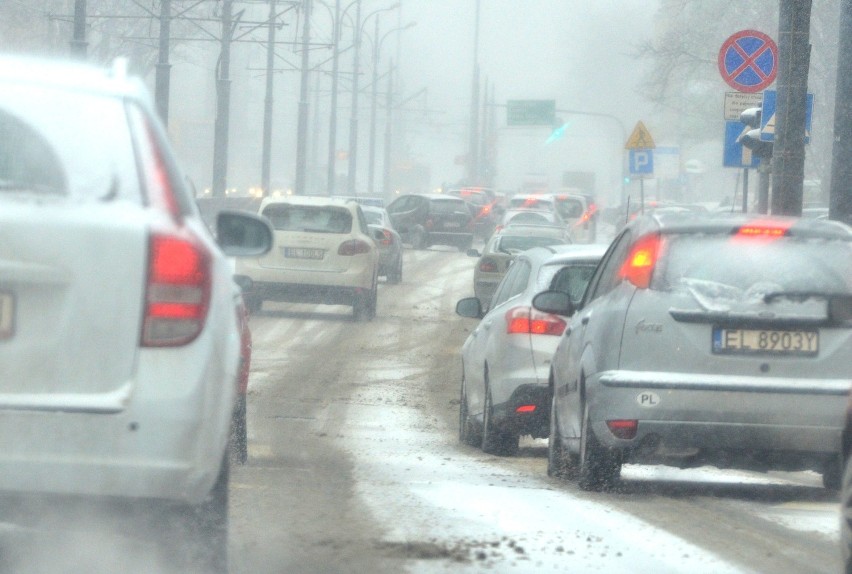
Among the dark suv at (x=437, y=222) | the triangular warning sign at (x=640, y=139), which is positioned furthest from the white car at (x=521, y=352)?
the dark suv at (x=437, y=222)

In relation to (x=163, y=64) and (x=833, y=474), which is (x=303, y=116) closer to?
(x=163, y=64)

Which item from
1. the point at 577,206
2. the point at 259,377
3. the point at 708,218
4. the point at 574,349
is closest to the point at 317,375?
the point at 259,377

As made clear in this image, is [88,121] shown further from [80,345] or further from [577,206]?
[577,206]

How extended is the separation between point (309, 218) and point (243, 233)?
691 inches

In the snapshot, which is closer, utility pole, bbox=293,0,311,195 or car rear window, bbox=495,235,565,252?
car rear window, bbox=495,235,565,252

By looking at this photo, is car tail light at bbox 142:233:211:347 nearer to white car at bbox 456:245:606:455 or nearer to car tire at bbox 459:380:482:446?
white car at bbox 456:245:606:455

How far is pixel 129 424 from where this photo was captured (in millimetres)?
4633

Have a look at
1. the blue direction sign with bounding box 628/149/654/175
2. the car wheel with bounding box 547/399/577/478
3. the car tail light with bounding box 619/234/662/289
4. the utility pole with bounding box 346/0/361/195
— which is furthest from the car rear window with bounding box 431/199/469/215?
the car tail light with bounding box 619/234/662/289

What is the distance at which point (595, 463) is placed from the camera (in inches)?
336

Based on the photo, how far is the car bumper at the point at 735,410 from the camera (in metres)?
7.95

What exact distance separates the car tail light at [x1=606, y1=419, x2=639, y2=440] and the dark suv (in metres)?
37.8

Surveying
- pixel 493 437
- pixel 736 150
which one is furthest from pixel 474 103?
pixel 493 437

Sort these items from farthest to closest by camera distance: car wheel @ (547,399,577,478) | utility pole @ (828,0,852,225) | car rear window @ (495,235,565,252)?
car rear window @ (495,235,565,252)
utility pole @ (828,0,852,225)
car wheel @ (547,399,577,478)

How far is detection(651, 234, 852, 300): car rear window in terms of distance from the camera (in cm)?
796
